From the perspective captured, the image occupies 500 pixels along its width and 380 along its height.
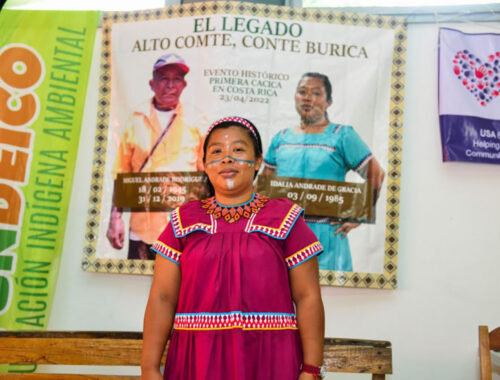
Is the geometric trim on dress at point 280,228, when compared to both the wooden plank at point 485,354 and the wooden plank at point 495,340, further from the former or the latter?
the wooden plank at point 495,340

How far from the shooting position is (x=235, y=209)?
1820mm

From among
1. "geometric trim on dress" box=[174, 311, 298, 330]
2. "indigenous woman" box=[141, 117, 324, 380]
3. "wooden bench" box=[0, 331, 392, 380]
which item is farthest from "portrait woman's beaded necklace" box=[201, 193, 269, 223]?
"wooden bench" box=[0, 331, 392, 380]

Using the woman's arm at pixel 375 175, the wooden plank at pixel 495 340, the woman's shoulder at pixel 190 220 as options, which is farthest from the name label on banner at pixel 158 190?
the wooden plank at pixel 495 340

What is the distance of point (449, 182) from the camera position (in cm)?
334

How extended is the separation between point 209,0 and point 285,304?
2.37 m

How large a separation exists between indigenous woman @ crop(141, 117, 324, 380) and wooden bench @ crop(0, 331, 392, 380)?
0.63 metres

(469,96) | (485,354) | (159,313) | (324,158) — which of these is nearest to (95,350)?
(159,313)

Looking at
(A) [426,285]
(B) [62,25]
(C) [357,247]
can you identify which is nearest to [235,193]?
(C) [357,247]

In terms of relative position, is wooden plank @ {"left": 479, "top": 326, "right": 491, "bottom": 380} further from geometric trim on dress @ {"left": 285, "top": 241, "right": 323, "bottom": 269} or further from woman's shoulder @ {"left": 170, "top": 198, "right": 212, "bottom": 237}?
woman's shoulder @ {"left": 170, "top": 198, "right": 212, "bottom": 237}

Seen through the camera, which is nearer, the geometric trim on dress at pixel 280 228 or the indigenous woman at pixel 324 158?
the geometric trim on dress at pixel 280 228

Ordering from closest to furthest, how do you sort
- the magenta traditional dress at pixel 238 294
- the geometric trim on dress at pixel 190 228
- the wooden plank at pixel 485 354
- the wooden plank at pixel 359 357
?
the magenta traditional dress at pixel 238 294
the geometric trim on dress at pixel 190 228
the wooden plank at pixel 359 357
the wooden plank at pixel 485 354

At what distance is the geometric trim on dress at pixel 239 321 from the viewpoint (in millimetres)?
1648

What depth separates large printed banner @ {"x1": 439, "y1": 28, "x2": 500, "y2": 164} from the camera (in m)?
3.30

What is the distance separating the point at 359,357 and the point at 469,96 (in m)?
1.82
